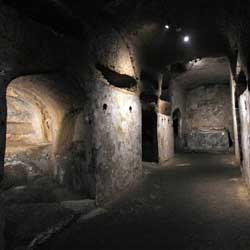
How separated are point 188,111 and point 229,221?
10.2m

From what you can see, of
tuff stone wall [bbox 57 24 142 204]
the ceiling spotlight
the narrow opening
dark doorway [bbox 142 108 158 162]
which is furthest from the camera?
dark doorway [bbox 142 108 158 162]

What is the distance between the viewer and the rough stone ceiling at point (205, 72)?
8.14 m

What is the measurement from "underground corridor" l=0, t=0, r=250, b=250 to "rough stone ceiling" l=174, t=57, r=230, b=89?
1.71 m

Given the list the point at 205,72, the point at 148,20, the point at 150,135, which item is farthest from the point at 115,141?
the point at 205,72

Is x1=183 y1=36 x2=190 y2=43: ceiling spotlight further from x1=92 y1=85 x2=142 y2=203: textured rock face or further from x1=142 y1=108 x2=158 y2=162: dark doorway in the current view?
x1=142 y1=108 x2=158 y2=162: dark doorway

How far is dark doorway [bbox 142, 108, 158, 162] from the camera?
25.5 feet

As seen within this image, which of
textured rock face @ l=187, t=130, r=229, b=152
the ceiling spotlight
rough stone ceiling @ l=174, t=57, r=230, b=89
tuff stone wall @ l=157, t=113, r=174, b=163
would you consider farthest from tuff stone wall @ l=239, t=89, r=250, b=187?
textured rock face @ l=187, t=130, r=229, b=152

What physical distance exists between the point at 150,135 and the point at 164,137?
25.5 inches

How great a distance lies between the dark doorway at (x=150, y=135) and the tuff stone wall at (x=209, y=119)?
465 cm

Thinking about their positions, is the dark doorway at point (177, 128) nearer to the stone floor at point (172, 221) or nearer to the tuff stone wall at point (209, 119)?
the tuff stone wall at point (209, 119)

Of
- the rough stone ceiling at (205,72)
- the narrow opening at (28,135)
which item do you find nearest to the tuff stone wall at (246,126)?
the rough stone ceiling at (205,72)

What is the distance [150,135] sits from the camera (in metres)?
8.07

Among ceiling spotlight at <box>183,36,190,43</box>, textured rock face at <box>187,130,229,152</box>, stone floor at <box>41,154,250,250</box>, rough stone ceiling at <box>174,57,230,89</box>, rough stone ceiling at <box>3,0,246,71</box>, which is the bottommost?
stone floor at <box>41,154,250,250</box>

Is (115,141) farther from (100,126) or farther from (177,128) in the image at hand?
(177,128)
